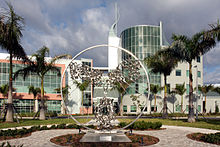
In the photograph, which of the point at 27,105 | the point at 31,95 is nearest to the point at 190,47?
the point at 31,95

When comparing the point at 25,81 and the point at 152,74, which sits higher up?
the point at 152,74

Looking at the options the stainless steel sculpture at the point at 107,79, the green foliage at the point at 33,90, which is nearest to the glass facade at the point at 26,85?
the green foliage at the point at 33,90

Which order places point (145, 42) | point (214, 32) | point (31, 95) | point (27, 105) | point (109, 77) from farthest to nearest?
point (145, 42) → point (31, 95) → point (27, 105) → point (214, 32) → point (109, 77)

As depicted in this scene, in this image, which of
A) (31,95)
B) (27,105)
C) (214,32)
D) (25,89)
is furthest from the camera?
(25,89)

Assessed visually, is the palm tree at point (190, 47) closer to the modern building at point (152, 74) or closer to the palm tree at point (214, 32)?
the palm tree at point (214, 32)

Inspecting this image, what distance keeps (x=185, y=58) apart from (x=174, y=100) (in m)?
26.1

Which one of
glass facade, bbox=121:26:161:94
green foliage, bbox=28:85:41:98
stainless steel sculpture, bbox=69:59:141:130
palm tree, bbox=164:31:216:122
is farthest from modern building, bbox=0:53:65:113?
stainless steel sculpture, bbox=69:59:141:130

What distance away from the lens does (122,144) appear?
10227 mm

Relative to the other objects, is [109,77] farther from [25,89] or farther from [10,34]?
[25,89]

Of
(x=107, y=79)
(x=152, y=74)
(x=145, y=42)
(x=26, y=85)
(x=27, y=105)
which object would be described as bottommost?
(x=27, y=105)

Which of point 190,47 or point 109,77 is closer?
point 109,77

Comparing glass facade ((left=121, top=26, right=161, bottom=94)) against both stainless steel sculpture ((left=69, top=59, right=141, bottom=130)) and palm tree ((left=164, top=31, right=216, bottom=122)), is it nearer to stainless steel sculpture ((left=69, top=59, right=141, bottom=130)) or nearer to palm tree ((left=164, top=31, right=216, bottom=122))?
palm tree ((left=164, top=31, right=216, bottom=122))

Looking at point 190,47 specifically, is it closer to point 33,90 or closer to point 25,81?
point 33,90

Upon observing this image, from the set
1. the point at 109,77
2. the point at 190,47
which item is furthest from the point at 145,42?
the point at 109,77
